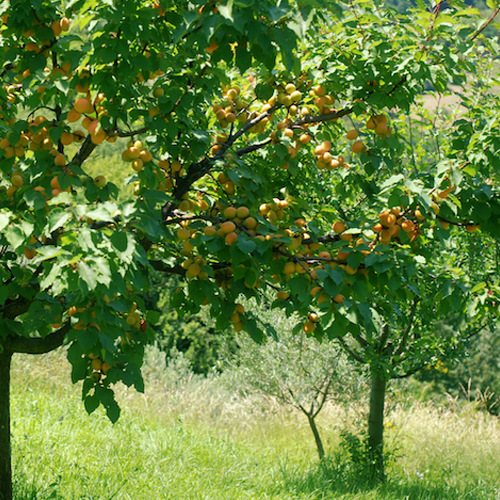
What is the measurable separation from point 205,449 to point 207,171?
13.2ft

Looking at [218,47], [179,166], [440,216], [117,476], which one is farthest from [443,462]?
[218,47]

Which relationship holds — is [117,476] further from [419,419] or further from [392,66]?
[419,419]

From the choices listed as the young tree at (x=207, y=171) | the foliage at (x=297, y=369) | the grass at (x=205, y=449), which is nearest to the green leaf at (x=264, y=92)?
the young tree at (x=207, y=171)

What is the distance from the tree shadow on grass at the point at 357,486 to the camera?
5.00 meters

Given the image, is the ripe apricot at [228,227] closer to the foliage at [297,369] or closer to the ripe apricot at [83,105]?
the ripe apricot at [83,105]

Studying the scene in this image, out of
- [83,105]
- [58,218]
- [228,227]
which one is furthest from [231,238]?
[83,105]

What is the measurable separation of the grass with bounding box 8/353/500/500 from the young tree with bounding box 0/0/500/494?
7.17ft

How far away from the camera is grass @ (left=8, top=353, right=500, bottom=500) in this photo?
461cm

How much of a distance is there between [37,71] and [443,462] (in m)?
6.43

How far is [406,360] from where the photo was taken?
550 cm

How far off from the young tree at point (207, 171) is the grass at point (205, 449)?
7.17 ft

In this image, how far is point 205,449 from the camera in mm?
5824

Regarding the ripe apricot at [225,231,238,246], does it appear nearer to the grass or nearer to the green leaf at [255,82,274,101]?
the green leaf at [255,82,274,101]

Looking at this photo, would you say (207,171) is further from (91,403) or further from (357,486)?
(357,486)
